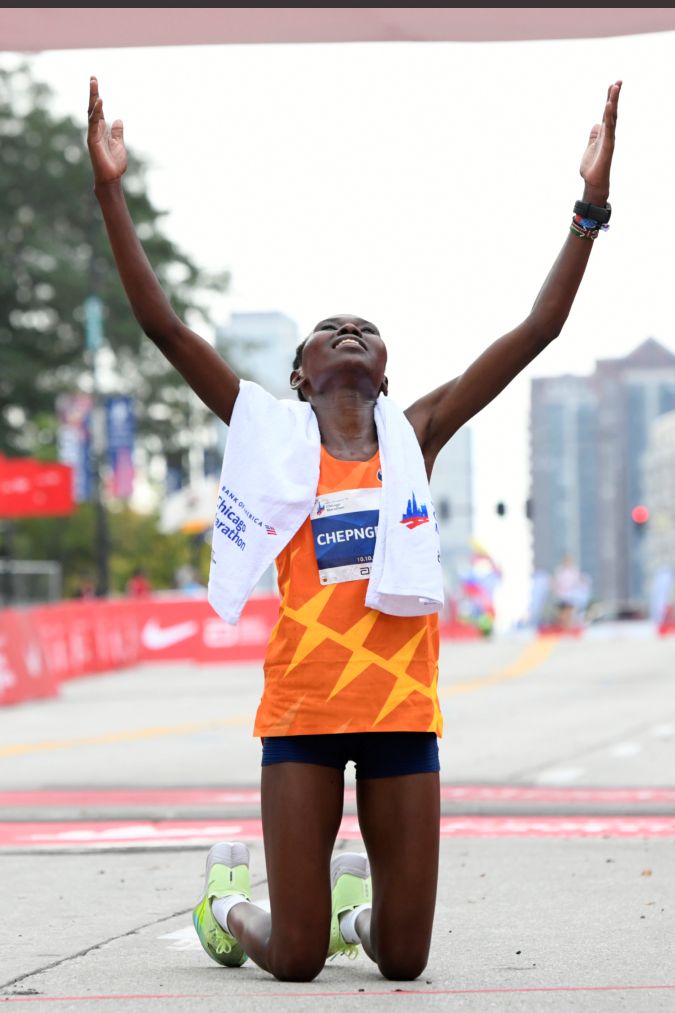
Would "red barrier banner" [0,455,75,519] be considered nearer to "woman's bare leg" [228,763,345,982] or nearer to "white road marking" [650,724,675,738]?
"white road marking" [650,724,675,738]

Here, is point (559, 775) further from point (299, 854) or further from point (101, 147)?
point (101, 147)

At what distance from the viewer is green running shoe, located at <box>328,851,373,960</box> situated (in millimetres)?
5594

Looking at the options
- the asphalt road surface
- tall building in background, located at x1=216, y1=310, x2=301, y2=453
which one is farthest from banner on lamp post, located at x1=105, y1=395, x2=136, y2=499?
the asphalt road surface

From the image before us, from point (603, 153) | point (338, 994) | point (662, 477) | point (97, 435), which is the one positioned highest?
point (662, 477)

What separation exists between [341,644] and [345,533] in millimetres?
300

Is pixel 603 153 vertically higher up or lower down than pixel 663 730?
higher up

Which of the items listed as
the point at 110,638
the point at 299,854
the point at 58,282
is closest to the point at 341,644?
the point at 299,854

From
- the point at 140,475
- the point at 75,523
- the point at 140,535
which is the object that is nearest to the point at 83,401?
the point at 140,475

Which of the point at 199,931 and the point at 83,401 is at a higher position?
the point at 83,401

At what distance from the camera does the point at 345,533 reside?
528 centimetres

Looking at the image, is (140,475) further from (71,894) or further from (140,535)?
(71,894)

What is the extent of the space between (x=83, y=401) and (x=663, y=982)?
39615 millimetres

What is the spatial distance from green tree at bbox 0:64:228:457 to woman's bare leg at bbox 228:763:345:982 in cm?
5034

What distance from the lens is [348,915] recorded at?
561 centimetres
